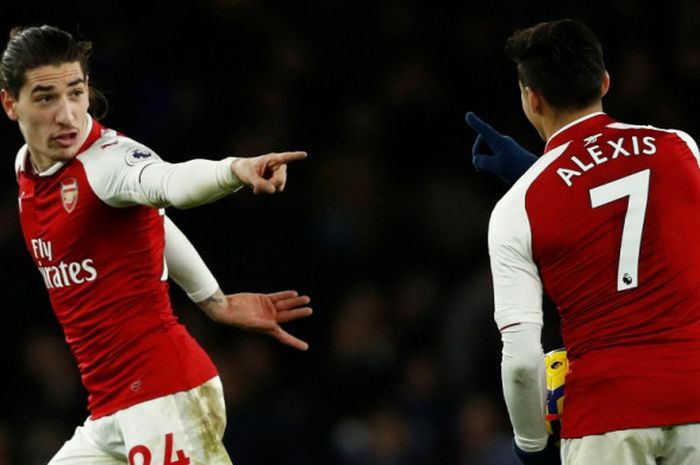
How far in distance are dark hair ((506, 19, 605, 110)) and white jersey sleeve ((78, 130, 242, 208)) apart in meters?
0.92

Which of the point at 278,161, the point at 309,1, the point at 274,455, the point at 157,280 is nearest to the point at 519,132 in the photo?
the point at 309,1

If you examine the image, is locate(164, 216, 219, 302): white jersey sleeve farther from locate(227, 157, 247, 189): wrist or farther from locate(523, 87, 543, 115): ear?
locate(523, 87, 543, 115): ear

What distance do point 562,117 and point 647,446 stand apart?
932 mm

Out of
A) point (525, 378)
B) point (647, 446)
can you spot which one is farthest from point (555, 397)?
point (647, 446)

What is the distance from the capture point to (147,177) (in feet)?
12.9

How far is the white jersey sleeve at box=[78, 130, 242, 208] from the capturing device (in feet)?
12.4

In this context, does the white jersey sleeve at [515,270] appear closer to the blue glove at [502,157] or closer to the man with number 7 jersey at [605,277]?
the man with number 7 jersey at [605,277]

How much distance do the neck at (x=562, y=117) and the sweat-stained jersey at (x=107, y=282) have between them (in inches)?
46.0

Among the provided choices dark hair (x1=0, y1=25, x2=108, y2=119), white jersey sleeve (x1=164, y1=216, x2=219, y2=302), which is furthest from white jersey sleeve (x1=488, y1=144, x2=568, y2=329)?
dark hair (x1=0, y1=25, x2=108, y2=119)

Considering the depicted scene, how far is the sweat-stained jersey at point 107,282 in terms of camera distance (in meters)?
4.21

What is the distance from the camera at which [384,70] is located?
8852 millimetres

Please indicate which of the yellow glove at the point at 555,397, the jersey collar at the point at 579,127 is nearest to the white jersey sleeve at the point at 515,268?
the jersey collar at the point at 579,127

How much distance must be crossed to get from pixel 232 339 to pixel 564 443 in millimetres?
4381

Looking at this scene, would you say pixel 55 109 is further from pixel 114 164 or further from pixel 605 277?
pixel 605 277
